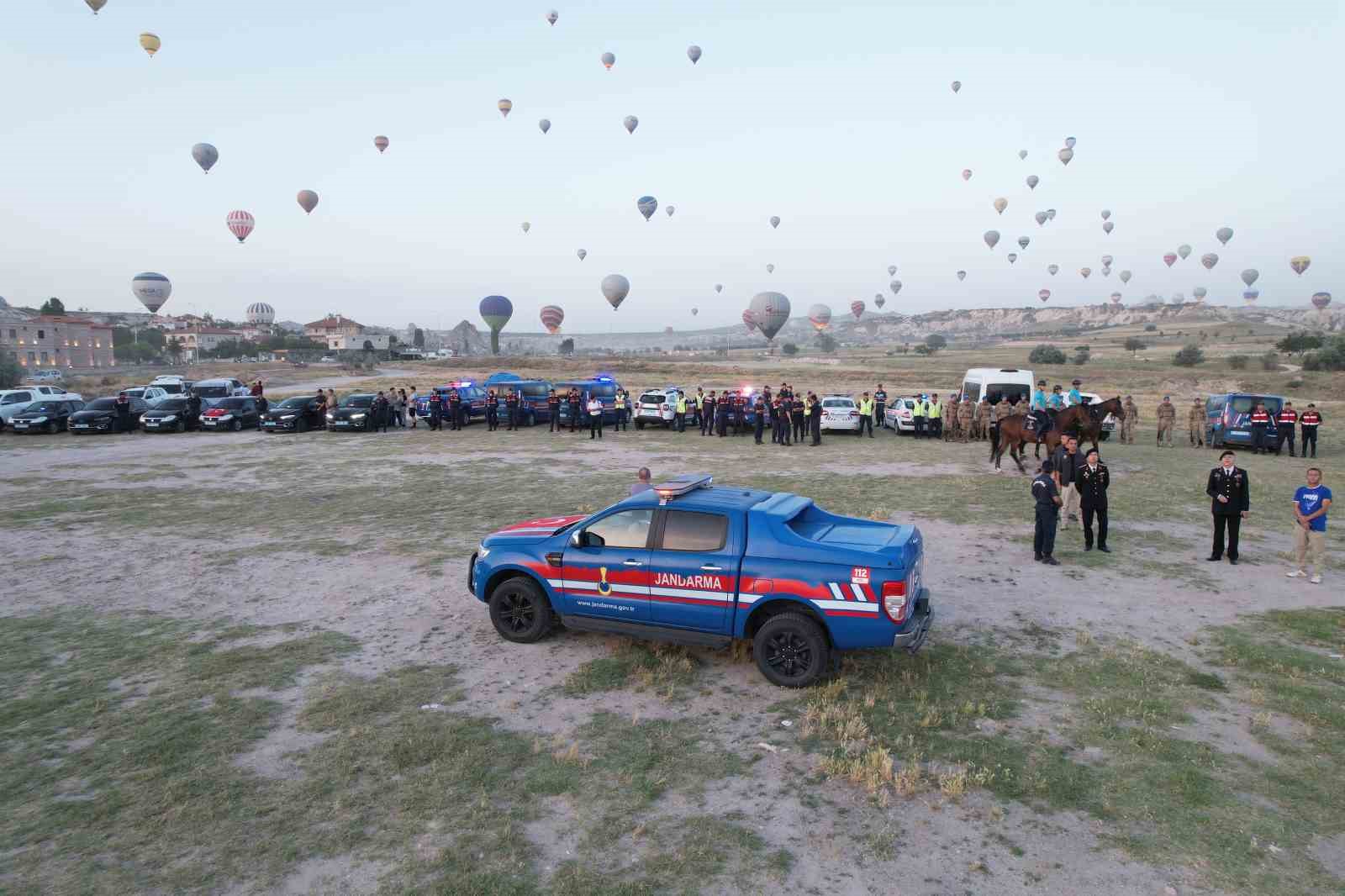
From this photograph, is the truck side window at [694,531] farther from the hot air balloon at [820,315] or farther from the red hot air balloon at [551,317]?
the hot air balloon at [820,315]

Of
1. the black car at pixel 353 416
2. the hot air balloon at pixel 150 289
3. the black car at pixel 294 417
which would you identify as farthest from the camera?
the hot air balloon at pixel 150 289

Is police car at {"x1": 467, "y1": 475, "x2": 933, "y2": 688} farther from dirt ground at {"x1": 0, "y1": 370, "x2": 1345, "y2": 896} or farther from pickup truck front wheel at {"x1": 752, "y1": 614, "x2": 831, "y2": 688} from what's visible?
dirt ground at {"x1": 0, "y1": 370, "x2": 1345, "y2": 896}

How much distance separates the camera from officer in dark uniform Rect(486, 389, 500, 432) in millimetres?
30042

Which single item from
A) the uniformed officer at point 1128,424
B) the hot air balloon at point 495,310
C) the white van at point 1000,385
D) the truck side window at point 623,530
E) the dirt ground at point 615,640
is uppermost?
the hot air balloon at point 495,310

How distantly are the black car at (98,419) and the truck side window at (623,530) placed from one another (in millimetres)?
28376

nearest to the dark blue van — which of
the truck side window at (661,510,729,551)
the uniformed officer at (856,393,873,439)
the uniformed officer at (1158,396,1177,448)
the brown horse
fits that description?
the uniformed officer at (1158,396,1177,448)

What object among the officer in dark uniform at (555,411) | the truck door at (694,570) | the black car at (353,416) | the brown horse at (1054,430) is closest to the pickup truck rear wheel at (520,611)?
the truck door at (694,570)

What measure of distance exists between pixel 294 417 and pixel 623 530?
25019 mm

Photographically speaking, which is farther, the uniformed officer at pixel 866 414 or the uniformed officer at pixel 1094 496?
the uniformed officer at pixel 866 414

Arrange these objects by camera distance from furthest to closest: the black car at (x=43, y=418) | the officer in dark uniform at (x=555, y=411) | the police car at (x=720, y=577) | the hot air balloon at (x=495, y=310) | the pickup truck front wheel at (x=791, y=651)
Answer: the hot air balloon at (x=495, y=310), the officer in dark uniform at (x=555, y=411), the black car at (x=43, y=418), the pickup truck front wheel at (x=791, y=651), the police car at (x=720, y=577)

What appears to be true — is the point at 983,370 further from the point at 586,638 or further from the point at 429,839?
the point at 429,839

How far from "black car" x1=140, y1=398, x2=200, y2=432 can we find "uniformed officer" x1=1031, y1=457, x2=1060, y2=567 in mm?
29867

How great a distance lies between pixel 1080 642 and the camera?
8.10 meters

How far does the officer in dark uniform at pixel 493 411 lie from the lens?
30.0 m
